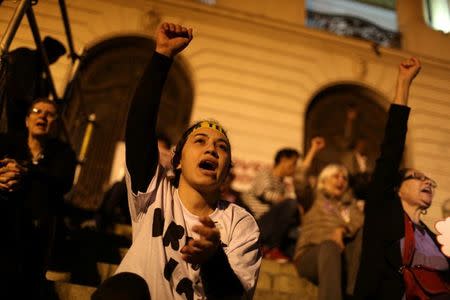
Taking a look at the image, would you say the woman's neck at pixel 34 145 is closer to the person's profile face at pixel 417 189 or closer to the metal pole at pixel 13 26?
the metal pole at pixel 13 26

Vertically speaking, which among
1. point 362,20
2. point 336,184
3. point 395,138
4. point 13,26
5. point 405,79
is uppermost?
point 362,20

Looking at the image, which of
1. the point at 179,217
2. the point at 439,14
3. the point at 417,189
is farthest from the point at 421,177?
the point at 179,217

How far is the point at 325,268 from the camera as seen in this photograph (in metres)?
2.57

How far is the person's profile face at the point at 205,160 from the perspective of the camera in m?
1.53

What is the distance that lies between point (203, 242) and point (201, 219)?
7 centimetres

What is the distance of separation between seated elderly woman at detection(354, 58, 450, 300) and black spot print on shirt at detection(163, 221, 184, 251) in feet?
4.12

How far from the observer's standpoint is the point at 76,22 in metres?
5.99

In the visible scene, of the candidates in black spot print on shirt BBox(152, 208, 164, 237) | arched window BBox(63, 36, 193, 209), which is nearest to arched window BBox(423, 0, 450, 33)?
black spot print on shirt BBox(152, 208, 164, 237)

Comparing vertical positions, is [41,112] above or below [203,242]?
above

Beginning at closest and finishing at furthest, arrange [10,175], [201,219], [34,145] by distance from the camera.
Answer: [201,219] → [10,175] → [34,145]

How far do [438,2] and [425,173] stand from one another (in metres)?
1.20

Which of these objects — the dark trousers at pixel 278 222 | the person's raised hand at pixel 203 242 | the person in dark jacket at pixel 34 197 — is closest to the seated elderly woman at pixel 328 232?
the dark trousers at pixel 278 222

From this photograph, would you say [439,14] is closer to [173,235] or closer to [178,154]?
[178,154]

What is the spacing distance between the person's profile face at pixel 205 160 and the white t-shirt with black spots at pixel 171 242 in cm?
11
